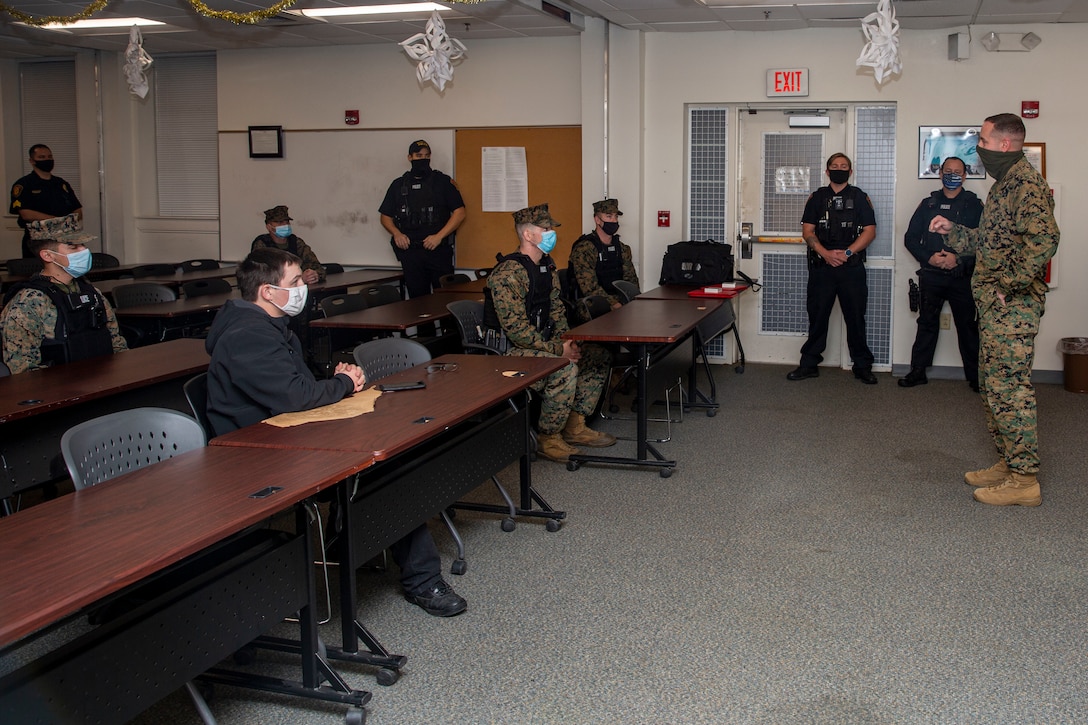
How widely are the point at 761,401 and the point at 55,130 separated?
7804 millimetres

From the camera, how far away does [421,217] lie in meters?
9.01

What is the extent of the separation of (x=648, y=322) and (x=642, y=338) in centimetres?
60

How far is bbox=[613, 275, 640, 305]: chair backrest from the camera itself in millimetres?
7547

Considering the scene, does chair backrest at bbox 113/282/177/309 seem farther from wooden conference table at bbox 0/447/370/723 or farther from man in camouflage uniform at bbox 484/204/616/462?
wooden conference table at bbox 0/447/370/723

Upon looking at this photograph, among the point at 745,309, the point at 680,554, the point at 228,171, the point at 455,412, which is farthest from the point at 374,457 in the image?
the point at 228,171

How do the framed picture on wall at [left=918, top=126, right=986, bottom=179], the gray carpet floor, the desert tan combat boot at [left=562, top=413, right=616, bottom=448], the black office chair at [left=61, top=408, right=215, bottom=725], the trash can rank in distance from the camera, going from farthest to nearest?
the framed picture on wall at [left=918, top=126, right=986, bottom=179] → the trash can → the desert tan combat boot at [left=562, top=413, right=616, bottom=448] → the gray carpet floor → the black office chair at [left=61, top=408, right=215, bottom=725]

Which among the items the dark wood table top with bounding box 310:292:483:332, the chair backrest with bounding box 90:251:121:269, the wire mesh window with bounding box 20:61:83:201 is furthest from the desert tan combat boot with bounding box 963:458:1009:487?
the wire mesh window with bounding box 20:61:83:201

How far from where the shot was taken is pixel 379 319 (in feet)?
20.7

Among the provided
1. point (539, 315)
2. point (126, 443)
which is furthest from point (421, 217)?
point (126, 443)

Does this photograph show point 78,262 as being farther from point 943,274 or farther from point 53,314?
point 943,274

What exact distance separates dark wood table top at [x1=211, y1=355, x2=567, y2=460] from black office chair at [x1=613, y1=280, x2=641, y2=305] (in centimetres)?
282

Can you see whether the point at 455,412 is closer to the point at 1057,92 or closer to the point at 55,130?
the point at 1057,92

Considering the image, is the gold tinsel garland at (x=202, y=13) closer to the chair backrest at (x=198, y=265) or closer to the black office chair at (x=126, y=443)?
the chair backrest at (x=198, y=265)

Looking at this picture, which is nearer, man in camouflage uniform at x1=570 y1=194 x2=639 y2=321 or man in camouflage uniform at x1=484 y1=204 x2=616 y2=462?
man in camouflage uniform at x1=484 y1=204 x2=616 y2=462
